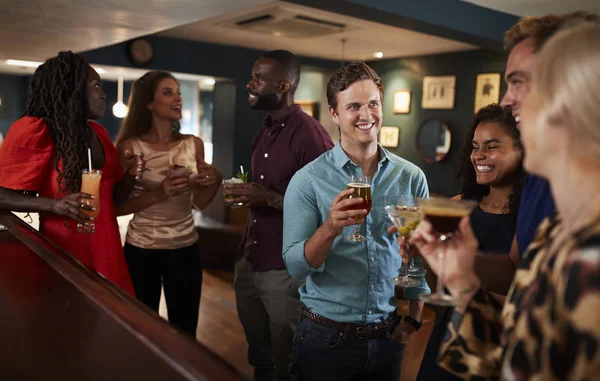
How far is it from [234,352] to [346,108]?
256 centimetres

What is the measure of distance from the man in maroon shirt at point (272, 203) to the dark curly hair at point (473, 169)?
82 centimetres

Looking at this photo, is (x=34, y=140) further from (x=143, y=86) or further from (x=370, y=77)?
(x=370, y=77)

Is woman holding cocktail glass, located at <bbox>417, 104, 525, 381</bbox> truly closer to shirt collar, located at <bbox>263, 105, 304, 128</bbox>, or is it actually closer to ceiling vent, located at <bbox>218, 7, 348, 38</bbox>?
shirt collar, located at <bbox>263, 105, 304, 128</bbox>

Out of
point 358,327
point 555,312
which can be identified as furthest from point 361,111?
point 555,312

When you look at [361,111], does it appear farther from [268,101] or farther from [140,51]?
[140,51]

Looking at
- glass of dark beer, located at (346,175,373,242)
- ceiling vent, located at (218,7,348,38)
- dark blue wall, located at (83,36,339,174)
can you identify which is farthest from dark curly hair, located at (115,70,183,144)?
dark blue wall, located at (83,36,339,174)

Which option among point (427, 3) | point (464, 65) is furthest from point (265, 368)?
point (464, 65)

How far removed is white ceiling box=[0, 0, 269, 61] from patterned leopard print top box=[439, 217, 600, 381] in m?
3.14

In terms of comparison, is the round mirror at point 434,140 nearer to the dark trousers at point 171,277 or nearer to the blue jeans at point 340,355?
the dark trousers at point 171,277

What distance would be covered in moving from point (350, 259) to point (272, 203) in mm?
970

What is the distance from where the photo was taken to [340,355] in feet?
5.80

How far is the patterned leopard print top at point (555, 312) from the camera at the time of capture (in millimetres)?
651

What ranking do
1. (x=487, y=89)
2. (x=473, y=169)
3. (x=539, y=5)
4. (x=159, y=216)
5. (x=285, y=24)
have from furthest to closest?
(x=487, y=89), (x=285, y=24), (x=539, y=5), (x=159, y=216), (x=473, y=169)

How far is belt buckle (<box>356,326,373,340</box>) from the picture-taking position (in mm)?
1773
